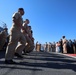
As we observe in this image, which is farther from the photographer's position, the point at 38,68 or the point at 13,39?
the point at 13,39

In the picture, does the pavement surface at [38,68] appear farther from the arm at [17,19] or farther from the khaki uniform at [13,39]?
the arm at [17,19]

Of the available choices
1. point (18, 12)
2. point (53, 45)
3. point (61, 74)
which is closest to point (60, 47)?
point (53, 45)

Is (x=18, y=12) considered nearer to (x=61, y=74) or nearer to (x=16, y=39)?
(x=16, y=39)

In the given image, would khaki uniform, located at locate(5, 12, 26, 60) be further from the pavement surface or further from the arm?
the pavement surface

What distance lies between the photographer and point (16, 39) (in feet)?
24.6

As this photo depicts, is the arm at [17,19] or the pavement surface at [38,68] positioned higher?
the arm at [17,19]

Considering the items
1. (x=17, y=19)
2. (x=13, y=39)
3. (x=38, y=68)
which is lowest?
(x=38, y=68)

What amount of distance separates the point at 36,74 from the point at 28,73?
0.74ft

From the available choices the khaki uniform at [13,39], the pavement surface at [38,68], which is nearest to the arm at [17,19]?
the khaki uniform at [13,39]

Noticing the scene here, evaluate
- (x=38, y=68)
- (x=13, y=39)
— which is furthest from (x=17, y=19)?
(x=38, y=68)

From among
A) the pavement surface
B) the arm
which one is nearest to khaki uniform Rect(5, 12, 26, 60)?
the arm

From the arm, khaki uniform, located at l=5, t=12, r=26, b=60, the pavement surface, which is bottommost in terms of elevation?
the pavement surface

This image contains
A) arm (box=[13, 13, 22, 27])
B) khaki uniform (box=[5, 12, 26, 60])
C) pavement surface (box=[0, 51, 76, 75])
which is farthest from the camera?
arm (box=[13, 13, 22, 27])

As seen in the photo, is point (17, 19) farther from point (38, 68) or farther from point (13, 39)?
point (38, 68)
